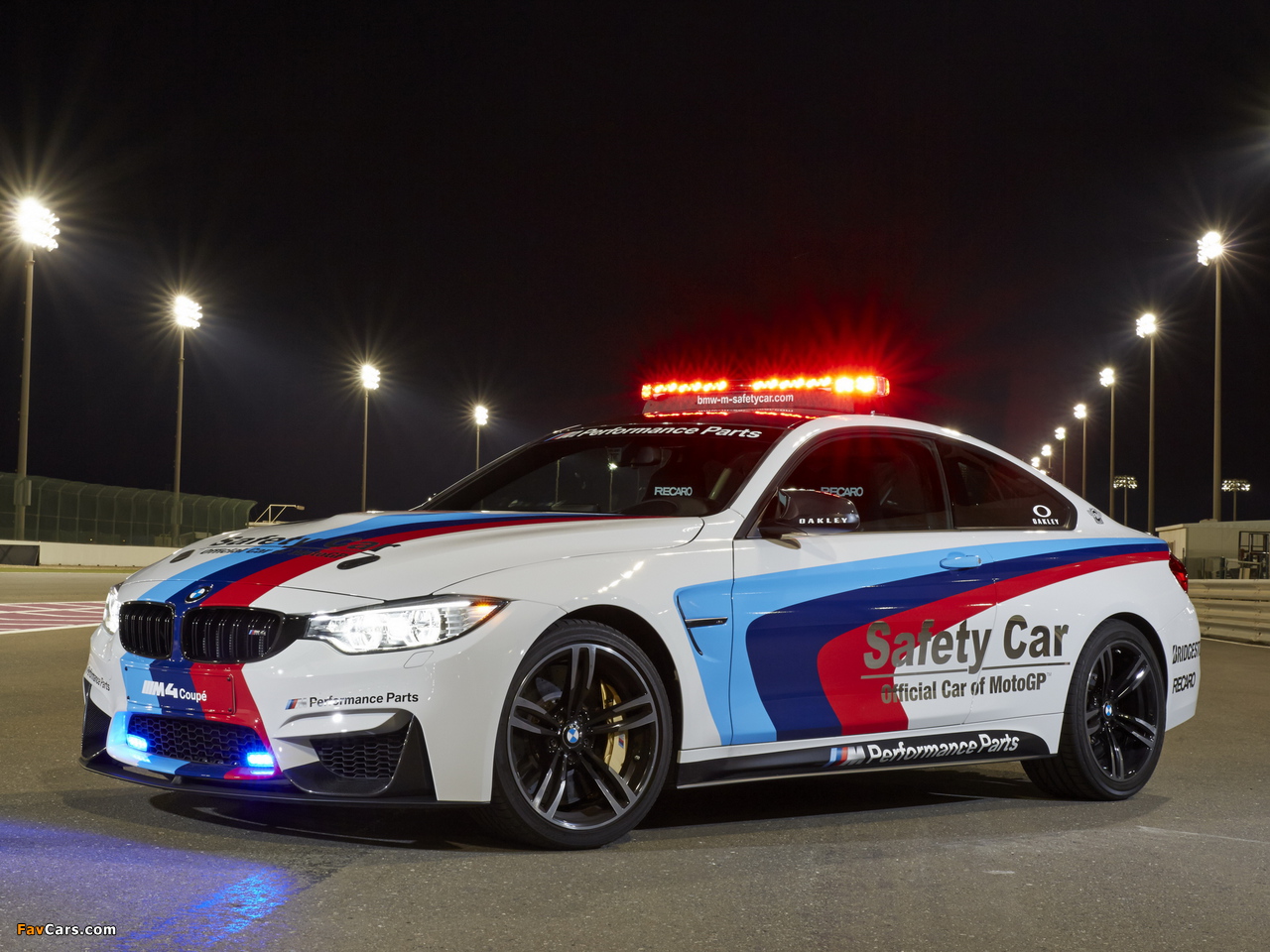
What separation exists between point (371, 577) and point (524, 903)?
1.23m

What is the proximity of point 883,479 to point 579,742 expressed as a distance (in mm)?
2266

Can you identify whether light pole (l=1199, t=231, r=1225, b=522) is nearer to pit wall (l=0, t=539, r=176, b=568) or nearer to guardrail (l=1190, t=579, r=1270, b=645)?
guardrail (l=1190, t=579, r=1270, b=645)

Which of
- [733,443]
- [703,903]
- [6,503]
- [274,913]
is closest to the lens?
[274,913]

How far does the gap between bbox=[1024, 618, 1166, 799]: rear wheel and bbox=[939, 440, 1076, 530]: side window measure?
23.8 inches

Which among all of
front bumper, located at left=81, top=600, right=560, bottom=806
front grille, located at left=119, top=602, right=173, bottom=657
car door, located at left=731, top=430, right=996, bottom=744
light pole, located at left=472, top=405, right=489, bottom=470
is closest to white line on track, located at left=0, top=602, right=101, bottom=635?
front grille, located at left=119, top=602, right=173, bottom=657

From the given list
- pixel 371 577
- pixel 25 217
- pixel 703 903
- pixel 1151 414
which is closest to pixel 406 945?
pixel 703 903

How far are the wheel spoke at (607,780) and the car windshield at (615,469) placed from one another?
4.10 ft

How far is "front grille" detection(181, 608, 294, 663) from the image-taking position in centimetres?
496

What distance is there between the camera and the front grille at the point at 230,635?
4.96 m

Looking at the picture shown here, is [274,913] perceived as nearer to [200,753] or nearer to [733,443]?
[200,753]

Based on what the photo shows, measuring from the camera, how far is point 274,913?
14.1 feet

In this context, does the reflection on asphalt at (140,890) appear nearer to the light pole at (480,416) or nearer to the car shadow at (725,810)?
the car shadow at (725,810)

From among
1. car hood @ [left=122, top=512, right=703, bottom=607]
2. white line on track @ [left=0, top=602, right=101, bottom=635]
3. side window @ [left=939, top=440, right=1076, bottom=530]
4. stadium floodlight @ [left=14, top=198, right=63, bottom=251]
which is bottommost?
white line on track @ [left=0, top=602, right=101, bottom=635]

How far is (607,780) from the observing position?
5.36 metres
